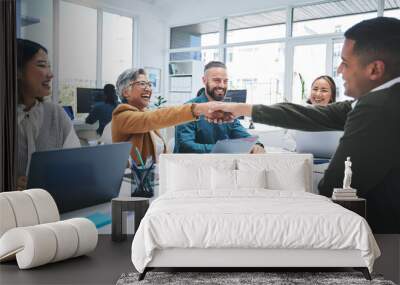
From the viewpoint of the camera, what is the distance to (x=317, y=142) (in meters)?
5.80

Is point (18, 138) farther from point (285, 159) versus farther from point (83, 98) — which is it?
point (285, 159)

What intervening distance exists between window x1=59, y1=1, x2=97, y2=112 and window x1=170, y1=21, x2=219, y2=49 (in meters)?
0.96

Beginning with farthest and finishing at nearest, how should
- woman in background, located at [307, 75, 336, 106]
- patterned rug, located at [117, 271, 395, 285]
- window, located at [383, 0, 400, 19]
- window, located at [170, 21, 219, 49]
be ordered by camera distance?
window, located at [170, 21, 219, 49], woman in background, located at [307, 75, 336, 106], window, located at [383, 0, 400, 19], patterned rug, located at [117, 271, 395, 285]

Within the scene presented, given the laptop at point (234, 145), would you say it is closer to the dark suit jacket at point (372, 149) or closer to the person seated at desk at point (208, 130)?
the person seated at desk at point (208, 130)

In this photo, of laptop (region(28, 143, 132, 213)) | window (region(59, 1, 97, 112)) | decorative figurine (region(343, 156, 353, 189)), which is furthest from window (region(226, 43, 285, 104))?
window (region(59, 1, 97, 112))

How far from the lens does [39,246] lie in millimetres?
4207

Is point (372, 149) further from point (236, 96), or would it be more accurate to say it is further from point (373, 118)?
point (236, 96)

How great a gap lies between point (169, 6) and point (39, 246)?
3.27 metres

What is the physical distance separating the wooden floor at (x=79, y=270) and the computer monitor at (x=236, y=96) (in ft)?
6.80

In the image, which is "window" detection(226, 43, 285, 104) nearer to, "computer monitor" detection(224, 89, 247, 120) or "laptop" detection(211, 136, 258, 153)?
"computer monitor" detection(224, 89, 247, 120)

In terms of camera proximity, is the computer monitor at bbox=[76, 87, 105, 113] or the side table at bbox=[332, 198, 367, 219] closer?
the side table at bbox=[332, 198, 367, 219]

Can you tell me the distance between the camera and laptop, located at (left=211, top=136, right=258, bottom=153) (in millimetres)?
5828

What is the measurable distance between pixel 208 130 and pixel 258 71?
0.92m

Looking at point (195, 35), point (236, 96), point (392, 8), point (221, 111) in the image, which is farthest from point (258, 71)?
point (392, 8)
